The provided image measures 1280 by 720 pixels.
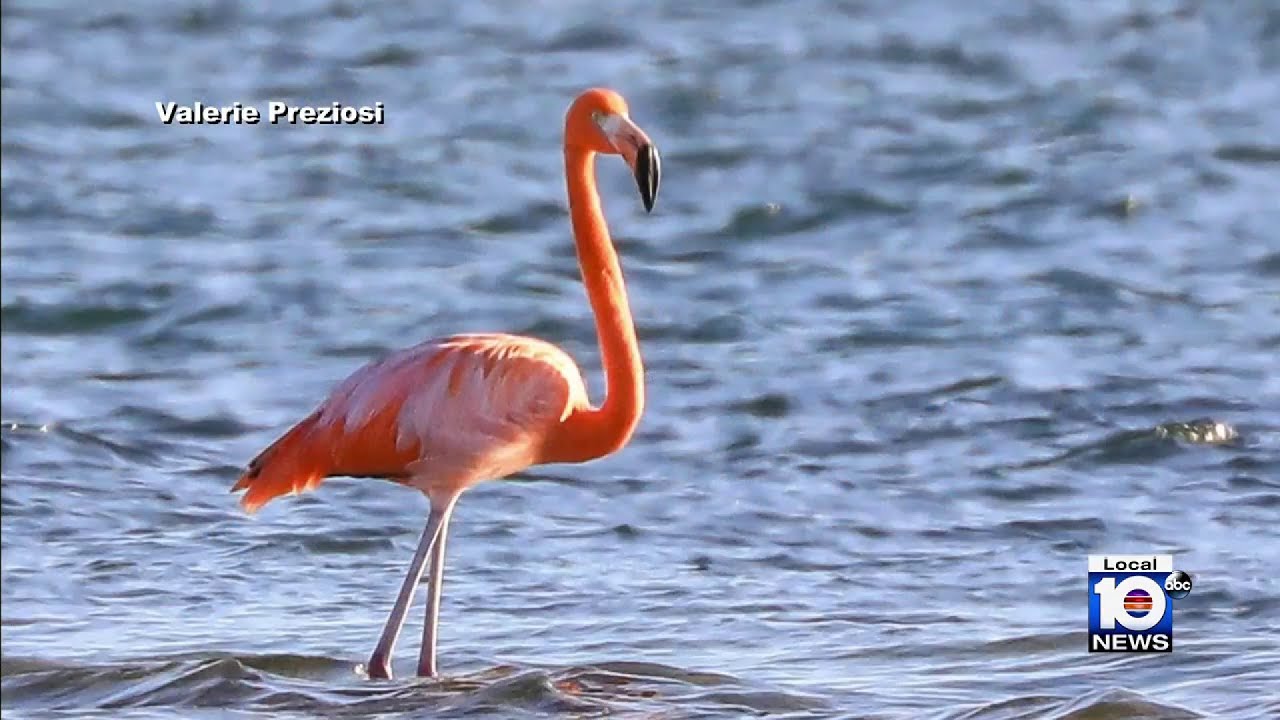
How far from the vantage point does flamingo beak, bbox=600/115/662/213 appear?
712 centimetres

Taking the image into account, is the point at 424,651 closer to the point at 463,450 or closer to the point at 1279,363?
the point at 463,450

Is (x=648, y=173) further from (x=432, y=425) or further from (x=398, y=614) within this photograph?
(x=398, y=614)

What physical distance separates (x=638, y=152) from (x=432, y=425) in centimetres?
97

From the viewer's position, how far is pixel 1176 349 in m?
11.7

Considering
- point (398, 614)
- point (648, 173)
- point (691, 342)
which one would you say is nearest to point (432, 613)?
point (398, 614)

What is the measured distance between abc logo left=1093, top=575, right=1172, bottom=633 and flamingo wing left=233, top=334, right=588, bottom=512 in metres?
1.69

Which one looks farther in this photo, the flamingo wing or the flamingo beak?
the flamingo wing

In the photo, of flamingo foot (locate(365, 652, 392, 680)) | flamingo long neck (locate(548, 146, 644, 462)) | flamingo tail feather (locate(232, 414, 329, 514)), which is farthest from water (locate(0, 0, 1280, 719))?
flamingo long neck (locate(548, 146, 644, 462))

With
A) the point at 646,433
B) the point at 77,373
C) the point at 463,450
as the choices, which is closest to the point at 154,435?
the point at 77,373

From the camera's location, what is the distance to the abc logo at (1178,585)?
8031mm

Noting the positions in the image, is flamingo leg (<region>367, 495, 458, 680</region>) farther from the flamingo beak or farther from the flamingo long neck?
the flamingo beak

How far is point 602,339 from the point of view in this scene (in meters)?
7.37

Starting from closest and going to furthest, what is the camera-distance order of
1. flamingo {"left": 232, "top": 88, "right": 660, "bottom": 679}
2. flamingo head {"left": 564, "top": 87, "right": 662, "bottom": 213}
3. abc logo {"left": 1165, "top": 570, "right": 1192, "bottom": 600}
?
flamingo head {"left": 564, "top": 87, "right": 662, "bottom": 213} → flamingo {"left": 232, "top": 88, "right": 660, "bottom": 679} → abc logo {"left": 1165, "top": 570, "right": 1192, "bottom": 600}

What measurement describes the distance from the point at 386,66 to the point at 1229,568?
36.2 ft
